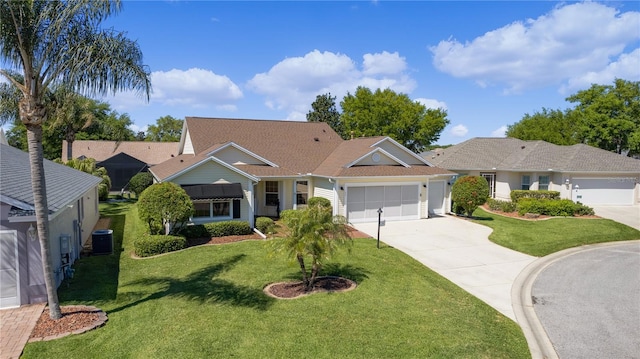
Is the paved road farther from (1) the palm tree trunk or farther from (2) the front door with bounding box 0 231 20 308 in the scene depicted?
(2) the front door with bounding box 0 231 20 308

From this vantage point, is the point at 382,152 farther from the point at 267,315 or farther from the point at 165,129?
the point at 165,129

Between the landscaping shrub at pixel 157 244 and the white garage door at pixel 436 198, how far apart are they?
16863mm

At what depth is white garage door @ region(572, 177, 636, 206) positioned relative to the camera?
31.2m

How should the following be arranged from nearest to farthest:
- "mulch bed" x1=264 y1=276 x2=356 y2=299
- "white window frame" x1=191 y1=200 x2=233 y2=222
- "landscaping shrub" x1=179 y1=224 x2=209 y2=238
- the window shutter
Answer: "mulch bed" x1=264 y1=276 x2=356 y2=299 < "landscaping shrub" x1=179 y1=224 x2=209 y2=238 < "white window frame" x1=191 y1=200 x2=233 y2=222 < the window shutter

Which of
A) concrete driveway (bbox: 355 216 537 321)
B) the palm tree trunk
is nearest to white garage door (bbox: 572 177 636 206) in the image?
concrete driveway (bbox: 355 216 537 321)

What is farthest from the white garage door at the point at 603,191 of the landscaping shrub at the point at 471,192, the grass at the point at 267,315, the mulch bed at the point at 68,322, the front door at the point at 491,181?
the mulch bed at the point at 68,322

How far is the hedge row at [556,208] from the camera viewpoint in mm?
25844

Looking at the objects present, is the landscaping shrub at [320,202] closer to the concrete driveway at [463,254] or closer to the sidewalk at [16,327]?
the concrete driveway at [463,254]

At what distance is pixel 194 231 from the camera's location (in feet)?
61.2

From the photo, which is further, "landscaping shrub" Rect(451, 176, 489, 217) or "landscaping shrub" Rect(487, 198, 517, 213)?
"landscaping shrub" Rect(487, 198, 517, 213)

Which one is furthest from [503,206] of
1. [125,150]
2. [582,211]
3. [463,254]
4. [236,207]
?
[125,150]

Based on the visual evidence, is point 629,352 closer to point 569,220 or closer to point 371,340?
point 371,340

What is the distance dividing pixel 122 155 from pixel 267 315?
3897 centimetres

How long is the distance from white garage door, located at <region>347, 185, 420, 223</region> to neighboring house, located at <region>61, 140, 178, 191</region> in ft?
94.2
